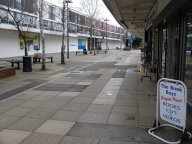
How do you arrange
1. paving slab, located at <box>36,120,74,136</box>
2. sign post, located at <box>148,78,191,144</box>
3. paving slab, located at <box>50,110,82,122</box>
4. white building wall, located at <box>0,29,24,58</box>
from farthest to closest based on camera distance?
1. white building wall, located at <box>0,29,24,58</box>
2. paving slab, located at <box>50,110,82,122</box>
3. paving slab, located at <box>36,120,74,136</box>
4. sign post, located at <box>148,78,191,144</box>

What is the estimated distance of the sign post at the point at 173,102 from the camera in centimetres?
503

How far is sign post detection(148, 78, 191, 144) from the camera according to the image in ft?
16.5

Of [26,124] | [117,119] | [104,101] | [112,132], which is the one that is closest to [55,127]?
[26,124]

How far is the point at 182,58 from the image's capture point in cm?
766

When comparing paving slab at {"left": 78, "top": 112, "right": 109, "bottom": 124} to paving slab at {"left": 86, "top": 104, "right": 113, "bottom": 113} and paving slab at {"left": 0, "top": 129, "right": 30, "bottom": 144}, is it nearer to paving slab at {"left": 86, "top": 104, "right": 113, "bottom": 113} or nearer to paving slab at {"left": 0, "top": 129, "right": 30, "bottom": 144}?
paving slab at {"left": 86, "top": 104, "right": 113, "bottom": 113}

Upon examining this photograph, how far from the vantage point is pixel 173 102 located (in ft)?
17.2

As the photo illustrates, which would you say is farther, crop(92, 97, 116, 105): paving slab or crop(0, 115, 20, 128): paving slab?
crop(92, 97, 116, 105): paving slab

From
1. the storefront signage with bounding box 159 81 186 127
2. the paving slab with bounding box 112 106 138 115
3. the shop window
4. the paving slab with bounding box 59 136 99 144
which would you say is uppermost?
the shop window

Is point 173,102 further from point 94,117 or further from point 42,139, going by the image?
point 42,139

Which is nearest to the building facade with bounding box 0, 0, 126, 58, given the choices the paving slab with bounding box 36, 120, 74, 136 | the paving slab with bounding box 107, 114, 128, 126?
the paving slab with bounding box 107, 114, 128, 126

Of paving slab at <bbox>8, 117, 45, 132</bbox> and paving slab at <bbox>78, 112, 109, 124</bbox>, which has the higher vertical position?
paving slab at <bbox>78, 112, 109, 124</bbox>

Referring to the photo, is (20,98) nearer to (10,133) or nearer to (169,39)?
(10,133)

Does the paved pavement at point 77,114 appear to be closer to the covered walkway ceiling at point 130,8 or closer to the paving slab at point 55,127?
the paving slab at point 55,127

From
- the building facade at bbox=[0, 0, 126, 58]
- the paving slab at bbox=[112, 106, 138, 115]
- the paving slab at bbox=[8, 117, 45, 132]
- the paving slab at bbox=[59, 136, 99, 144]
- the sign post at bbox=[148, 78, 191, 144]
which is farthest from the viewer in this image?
the building facade at bbox=[0, 0, 126, 58]
